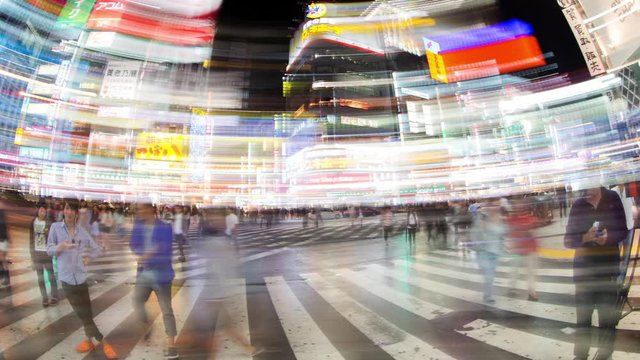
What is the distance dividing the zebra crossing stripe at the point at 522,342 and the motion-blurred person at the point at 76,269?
374cm

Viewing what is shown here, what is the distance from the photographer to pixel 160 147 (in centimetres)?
1176

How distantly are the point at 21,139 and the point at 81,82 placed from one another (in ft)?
11.0

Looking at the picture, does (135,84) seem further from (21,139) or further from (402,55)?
(402,55)

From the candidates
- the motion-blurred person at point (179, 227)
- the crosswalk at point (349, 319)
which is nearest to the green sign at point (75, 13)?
the motion-blurred person at point (179, 227)

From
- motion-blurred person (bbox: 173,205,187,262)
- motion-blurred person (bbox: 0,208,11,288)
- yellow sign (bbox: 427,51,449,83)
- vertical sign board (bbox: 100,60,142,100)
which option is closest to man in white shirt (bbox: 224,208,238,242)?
motion-blurred person (bbox: 0,208,11,288)

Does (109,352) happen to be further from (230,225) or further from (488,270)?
(488,270)

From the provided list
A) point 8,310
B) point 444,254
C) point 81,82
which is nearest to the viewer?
point 8,310

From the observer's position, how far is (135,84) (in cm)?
1162

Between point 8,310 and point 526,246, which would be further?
point 526,246

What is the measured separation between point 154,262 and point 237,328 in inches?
50.5

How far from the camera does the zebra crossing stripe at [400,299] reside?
4.53 metres

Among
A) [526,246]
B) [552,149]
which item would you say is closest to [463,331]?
[526,246]

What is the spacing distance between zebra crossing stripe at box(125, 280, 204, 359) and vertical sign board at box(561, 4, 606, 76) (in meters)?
7.70

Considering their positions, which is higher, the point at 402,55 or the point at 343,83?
the point at 402,55
